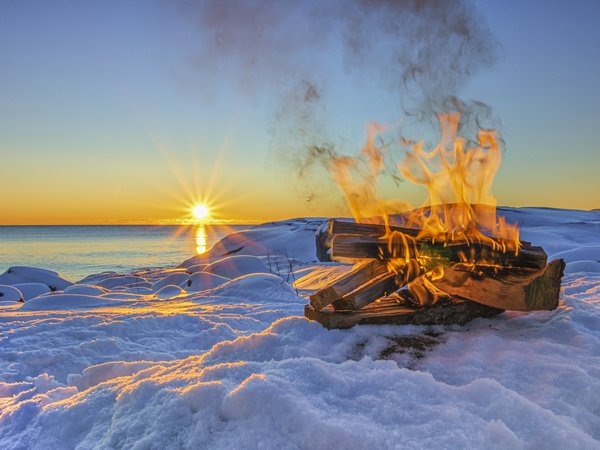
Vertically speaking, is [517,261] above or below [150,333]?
above

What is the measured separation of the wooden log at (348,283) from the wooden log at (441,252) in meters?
0.23

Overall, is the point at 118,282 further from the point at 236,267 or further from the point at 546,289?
the point at 546,289

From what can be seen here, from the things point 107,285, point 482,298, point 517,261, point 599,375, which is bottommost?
point 107,285

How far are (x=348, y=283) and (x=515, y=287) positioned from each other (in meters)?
1.34

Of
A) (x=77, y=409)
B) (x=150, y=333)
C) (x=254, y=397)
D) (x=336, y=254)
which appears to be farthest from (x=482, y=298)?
(x=150, y=333)

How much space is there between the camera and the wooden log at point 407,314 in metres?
3.33

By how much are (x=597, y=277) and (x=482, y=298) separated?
3.89 m

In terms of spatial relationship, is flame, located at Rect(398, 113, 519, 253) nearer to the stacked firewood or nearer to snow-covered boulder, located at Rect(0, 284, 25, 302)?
the stacked firewood

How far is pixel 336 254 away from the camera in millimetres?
3291

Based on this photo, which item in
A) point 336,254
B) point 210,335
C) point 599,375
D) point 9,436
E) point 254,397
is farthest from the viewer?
point 210,335

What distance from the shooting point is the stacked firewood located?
3334 mm

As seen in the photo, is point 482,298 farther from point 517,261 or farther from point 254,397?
point 254,397

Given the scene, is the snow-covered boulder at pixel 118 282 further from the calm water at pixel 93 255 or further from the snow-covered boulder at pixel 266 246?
the calm water at pixel 93 255

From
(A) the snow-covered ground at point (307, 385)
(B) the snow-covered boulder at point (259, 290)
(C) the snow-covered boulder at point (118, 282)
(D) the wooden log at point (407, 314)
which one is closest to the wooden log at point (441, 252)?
(D) the wooden log at point (407, 314)
